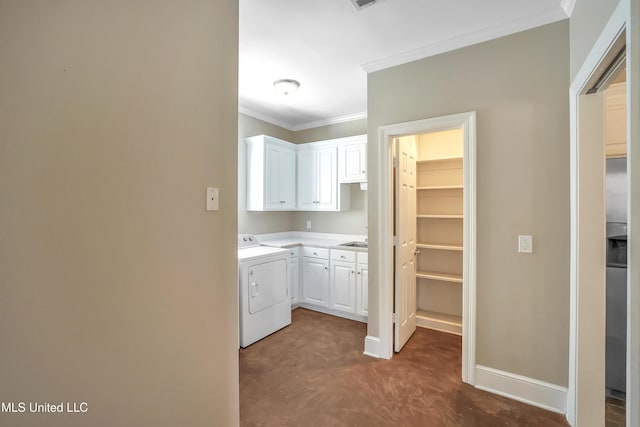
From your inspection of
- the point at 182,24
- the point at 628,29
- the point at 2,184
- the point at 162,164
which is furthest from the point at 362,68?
the point at 2,184

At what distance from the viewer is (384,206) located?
2.48 metres

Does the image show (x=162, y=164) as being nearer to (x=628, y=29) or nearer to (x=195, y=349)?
(x=195, y=349)

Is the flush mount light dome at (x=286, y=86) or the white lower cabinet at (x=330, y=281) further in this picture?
the white lower cabinet at (x=330, y=281)

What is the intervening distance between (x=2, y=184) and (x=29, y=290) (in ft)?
1.06

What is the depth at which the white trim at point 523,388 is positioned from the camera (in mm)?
1843

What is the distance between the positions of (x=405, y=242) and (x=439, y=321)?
45.9 inches

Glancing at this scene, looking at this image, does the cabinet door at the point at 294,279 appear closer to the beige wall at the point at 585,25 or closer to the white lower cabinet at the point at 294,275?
the white lower cabinet at the point at 294,275

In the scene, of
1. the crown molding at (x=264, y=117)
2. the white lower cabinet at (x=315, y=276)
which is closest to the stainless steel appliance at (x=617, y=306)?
the white lower cabinet at (x=315, y=276)

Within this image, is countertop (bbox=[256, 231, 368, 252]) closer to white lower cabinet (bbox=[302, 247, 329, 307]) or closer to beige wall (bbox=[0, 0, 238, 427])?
white lower cabinet (bbox=[302, 247, 329, 307])

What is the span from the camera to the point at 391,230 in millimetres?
2512

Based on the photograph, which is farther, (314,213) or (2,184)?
(314,213)

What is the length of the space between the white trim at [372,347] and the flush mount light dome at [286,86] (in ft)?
8.80

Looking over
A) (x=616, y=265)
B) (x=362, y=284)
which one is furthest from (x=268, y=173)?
(x=616, y=265)

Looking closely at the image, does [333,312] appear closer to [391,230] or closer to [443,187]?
[391,230]
